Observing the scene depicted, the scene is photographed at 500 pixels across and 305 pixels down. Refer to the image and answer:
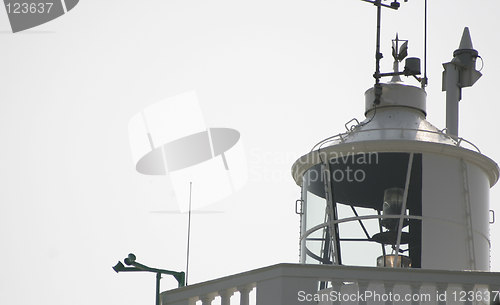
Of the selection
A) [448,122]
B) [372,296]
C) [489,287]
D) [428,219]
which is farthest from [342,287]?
[448,122]

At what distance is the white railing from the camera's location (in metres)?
11.6

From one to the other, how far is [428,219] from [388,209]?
505mm

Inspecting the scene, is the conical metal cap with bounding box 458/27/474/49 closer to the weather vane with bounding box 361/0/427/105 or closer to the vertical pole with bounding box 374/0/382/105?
the weather vane with bounding box 361/0/427/105

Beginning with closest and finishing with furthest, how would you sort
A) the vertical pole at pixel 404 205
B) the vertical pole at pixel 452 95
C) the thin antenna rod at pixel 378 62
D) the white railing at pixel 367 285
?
the white railing at pixel 367 285 → the vertical pole at pixel 404 205 → the thin antenna rod at pixel 378 62 → the vertical pole at pixel 452 95

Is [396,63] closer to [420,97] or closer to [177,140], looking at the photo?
[420,97]

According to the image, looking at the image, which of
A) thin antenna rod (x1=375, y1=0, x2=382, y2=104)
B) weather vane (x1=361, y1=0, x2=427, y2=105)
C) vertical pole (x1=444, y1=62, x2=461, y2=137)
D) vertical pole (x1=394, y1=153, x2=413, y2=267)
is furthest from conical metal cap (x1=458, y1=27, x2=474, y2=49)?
vertical pole (x1=394, y1=153, x2=413, y2=267)

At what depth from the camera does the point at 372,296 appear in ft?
38.4

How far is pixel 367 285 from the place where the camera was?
11617mm

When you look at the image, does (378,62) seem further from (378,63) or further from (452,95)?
(452,95)

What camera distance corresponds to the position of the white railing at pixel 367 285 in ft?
38.0

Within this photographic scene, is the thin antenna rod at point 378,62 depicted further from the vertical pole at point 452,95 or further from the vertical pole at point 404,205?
the vertical pole at point 452,95

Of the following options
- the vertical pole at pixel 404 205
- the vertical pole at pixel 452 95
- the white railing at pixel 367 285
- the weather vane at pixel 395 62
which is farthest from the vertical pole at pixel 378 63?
the white railing at pixel 367 285

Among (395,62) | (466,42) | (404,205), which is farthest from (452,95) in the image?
(404,205)

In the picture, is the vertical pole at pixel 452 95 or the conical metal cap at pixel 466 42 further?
the conical metal cap at pixel 466 42
